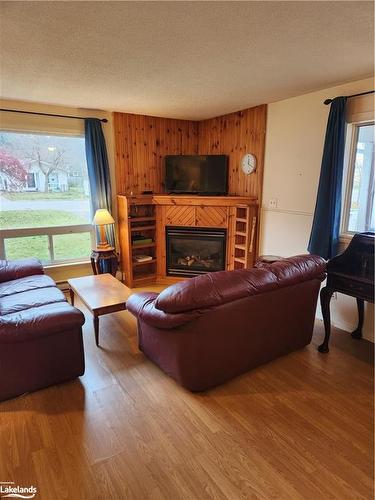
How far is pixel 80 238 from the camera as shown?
443 cm

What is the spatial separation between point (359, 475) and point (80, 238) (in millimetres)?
3977

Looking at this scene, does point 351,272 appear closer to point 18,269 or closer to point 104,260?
point 104,260

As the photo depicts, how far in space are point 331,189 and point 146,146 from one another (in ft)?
9.17

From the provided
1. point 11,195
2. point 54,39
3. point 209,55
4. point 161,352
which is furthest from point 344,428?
point 11,195

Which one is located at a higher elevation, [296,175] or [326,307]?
[296,175]

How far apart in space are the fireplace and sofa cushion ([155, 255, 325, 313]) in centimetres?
196

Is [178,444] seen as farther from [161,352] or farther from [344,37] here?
[344,37]

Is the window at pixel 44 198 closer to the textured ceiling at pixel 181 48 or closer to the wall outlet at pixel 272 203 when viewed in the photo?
the textured ceiling at pixel 181 48

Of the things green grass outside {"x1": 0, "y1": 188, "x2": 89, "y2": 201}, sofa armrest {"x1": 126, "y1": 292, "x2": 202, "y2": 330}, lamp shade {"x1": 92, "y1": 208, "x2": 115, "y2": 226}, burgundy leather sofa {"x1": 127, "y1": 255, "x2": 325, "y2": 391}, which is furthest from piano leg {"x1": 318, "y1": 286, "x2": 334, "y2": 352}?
green grass outside {"x1": 0, "y1": 188, "x2": 89, "y2": 201}

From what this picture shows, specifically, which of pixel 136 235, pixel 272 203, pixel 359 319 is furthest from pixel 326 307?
pixel 136 235

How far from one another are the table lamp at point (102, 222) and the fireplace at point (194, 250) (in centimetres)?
91

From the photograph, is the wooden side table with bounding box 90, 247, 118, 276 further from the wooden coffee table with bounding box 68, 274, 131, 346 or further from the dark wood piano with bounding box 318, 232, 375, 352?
the dark wood piano with bounding box 318, 232, 375, 352

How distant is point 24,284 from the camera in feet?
10.2

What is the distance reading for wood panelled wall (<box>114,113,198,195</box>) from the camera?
446cm
